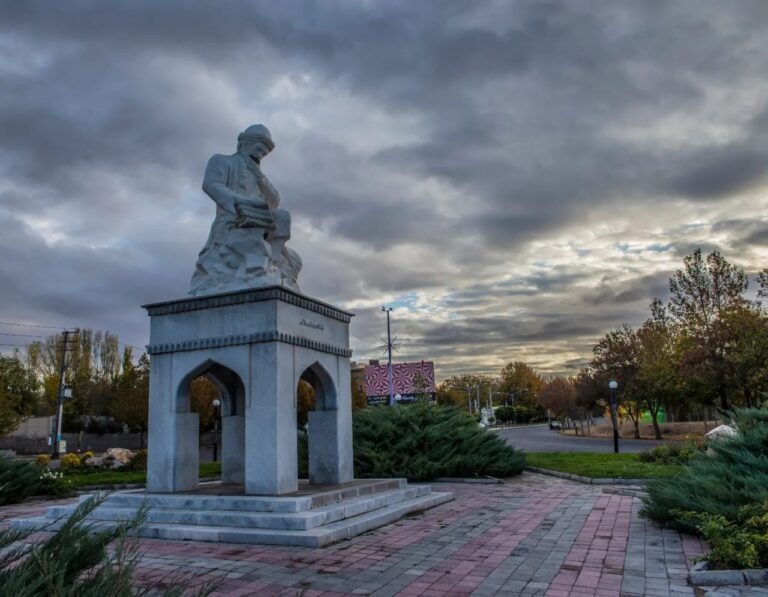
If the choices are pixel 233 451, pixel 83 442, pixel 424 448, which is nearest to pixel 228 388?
pixel 233 451

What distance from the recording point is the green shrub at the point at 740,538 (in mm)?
5227

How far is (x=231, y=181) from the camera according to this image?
10117 millimetres

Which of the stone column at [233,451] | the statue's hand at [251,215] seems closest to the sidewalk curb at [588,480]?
the stone column at [233,451]

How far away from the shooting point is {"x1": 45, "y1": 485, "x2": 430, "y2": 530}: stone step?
7.07 metres

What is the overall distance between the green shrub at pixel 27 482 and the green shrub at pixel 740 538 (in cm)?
1201

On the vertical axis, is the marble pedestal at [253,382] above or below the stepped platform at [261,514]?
above

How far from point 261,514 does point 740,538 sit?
16.7ft

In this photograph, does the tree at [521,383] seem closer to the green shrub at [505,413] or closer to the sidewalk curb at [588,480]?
the green shrub at [505,413]

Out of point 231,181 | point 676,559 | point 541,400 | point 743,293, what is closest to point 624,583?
point 676,559

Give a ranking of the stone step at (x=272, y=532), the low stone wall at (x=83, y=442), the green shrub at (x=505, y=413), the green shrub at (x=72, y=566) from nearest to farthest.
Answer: the green shrub at (x=72, y=566), the stone step at (x=272, y=532), the low stone wall at (x=83, y=442), the green shrub at (x=505, y=413)

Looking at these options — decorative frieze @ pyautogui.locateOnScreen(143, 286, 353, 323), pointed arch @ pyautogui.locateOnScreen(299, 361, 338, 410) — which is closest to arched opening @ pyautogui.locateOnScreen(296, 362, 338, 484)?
pointed arch @ pyautogui.locateOnScreen(299, 361, 338, 410)

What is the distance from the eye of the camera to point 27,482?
12.7 meters

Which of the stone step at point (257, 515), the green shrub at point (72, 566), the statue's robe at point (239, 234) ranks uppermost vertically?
the statue's robe at point (239, 234)

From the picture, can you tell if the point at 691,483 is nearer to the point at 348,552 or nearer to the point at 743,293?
the point at 348,552
